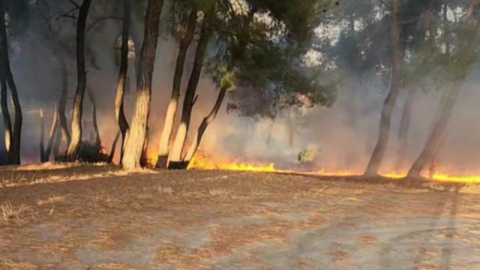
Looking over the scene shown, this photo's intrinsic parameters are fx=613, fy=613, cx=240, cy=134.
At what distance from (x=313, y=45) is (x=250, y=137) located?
675 cm

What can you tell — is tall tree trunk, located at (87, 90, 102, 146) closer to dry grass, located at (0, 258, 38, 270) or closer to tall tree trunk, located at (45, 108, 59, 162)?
tall tree trunk, located at (45, 108, 59, 162)

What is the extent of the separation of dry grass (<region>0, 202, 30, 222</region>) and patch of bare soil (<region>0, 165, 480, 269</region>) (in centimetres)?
1

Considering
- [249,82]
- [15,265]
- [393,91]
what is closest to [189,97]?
[249,82]

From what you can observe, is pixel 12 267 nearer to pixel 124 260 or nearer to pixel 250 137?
pixel 124 260

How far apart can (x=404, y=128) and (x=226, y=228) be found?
47.2 feet

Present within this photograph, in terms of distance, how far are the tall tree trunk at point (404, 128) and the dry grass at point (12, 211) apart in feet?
45.0

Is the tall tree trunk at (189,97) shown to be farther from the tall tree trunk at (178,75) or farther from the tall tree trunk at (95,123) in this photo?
the tall tree trunk at (95,123)

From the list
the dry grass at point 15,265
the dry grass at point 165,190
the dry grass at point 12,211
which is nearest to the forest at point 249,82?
the dry grass at point 165,190

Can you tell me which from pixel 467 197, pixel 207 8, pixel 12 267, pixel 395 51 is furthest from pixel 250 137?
pixel 12 267

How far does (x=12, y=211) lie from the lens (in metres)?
6.34

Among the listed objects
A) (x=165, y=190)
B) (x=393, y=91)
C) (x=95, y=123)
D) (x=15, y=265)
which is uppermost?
(x=393, y=91)

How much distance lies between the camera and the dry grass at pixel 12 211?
6.05 metres

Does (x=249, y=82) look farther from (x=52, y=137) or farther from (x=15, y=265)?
(x=15, y=265)

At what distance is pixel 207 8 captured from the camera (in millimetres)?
13164
